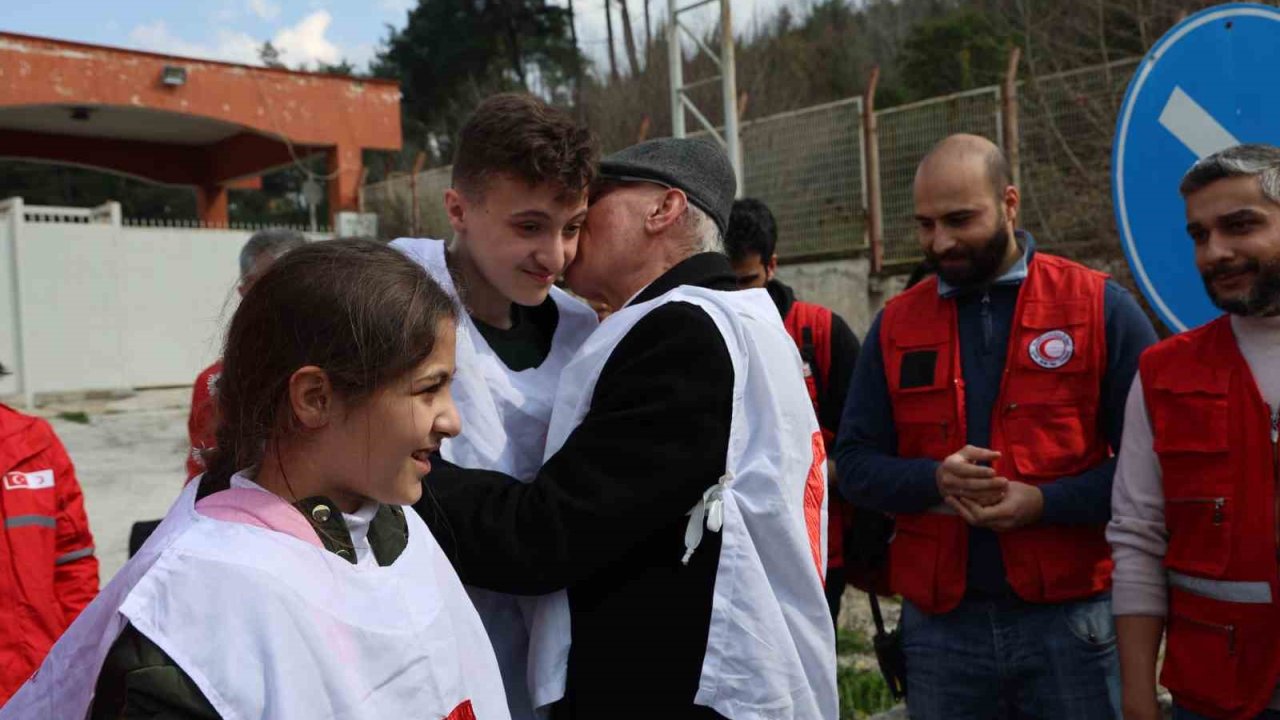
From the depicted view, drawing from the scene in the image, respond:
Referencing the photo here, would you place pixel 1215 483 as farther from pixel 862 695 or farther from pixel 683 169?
pixel 862 695

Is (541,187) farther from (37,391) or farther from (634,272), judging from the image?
(37,391)

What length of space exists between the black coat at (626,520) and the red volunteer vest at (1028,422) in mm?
1184

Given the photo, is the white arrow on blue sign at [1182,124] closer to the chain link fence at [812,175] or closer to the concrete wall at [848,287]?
the concrete wall at [848,287]

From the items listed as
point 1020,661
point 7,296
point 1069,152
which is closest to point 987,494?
point 1020,661

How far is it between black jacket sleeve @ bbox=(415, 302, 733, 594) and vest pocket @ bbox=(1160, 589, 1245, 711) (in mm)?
1182

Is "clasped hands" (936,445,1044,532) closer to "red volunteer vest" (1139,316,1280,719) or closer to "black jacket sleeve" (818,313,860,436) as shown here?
"red volunteer vest" (1139,316,1280,719)

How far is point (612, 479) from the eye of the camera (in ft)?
5.81

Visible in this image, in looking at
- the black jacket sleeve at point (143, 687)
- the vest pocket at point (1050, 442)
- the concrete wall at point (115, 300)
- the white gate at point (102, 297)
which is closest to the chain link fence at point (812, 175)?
the concrete wall at point (115, 300)

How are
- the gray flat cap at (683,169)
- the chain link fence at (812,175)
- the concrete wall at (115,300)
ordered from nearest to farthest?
the gray flat cap at (683,169)
the chain link fence at (812,175)
the concrete wall at (115,300)

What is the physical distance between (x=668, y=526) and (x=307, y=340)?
0.73m

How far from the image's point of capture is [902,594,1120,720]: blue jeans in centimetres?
266

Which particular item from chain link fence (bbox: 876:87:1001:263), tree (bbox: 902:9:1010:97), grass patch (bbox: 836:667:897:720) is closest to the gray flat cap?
grass patch (bbox: 836:667:897:720)

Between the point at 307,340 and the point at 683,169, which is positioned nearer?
the point at 307,340

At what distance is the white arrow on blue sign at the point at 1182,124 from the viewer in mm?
2270
